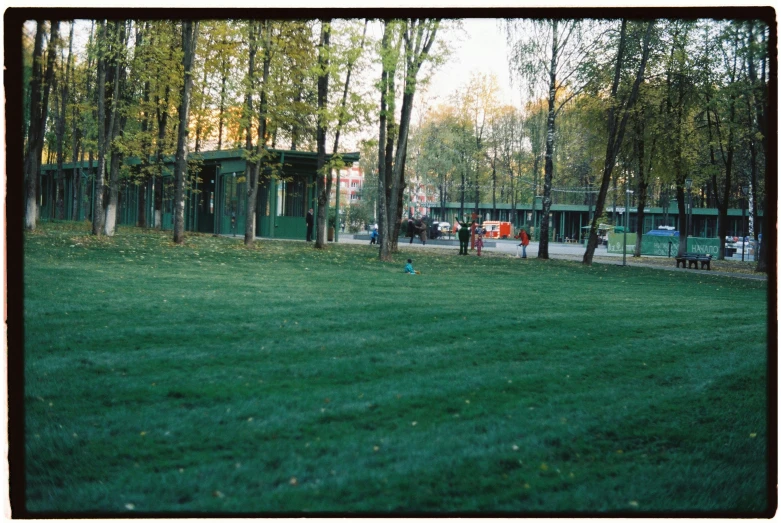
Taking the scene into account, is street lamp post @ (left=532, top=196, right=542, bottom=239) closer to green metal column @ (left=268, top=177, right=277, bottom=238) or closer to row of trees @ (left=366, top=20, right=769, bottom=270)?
row of trees @ (left=366, top=20, right=769, bottom=270)

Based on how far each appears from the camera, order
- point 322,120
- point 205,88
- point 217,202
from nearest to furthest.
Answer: point 322,120
point 205,88
point 217,202

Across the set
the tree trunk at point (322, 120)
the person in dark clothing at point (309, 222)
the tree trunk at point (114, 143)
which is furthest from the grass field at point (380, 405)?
the person in dark clothing at point (309, 222)

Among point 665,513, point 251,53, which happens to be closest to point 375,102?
point 251,53

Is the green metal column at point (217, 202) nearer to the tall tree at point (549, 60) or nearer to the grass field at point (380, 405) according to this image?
the tall tree at point (549, 60)

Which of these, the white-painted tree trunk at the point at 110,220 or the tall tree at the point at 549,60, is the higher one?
the tall tree at the point at 549,60

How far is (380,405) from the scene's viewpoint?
205 inches

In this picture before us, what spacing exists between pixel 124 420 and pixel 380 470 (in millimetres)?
1745

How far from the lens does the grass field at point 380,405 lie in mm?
3688

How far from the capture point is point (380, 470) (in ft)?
13.0

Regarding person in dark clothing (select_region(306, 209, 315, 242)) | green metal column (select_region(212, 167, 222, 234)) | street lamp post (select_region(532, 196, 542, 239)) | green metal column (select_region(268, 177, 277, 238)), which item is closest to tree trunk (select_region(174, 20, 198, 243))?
person in dark clothing (select_region(306, 209, 315, 242))

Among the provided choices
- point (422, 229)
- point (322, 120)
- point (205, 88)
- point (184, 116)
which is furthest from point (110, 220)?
point (422, 229)

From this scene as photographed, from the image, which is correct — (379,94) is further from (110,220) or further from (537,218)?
(537,218)

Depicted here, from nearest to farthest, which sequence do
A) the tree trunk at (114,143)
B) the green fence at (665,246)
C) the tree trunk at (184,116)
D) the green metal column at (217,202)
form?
the tree trunk at (184,116) < the tree trunk at (114,143) < the green metal column at (217,202) < the green fence at (665,246)

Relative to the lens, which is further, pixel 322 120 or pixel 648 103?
pixel 648 103
